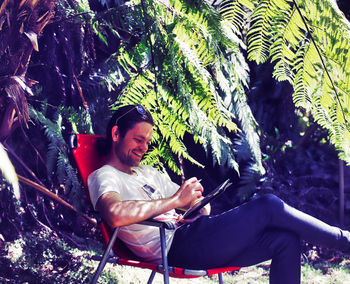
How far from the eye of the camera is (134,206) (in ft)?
6.35

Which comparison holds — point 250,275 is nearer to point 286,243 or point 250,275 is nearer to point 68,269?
point 68,269

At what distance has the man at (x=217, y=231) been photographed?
200 centimetres

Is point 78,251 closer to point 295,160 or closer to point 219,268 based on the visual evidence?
point 219,268

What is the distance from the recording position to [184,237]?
2.21m

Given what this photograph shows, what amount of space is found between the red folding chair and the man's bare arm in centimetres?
5

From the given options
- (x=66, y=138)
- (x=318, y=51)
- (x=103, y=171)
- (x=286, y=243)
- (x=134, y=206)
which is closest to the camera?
(x=318, y=51)

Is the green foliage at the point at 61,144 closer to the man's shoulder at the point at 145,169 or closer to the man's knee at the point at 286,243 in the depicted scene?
the man's shoulder at the point at 145,169

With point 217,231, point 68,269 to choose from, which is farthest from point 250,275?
point 217,231

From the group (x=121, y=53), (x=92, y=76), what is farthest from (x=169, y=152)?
(x=92, y=76)

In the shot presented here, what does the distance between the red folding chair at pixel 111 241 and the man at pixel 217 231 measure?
62mm

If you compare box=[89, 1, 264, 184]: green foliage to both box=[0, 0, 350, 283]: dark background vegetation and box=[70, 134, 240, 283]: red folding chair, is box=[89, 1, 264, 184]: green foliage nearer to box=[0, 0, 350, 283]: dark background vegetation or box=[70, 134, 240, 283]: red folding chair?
box=[0, 0, 350, 283]: dark background vegetation

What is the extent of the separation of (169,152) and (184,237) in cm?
67

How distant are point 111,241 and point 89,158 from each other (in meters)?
0.62

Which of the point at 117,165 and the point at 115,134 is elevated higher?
the point at 115,134
